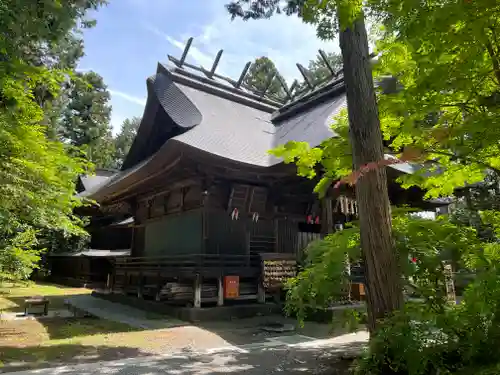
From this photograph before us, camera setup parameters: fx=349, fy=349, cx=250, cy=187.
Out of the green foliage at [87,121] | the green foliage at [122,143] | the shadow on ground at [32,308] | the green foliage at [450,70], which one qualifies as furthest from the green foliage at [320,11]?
the green foliage at [122,143]

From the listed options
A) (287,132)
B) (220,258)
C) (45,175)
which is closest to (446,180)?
(45,175)

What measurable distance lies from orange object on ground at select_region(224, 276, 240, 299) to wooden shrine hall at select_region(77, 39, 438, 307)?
0.03 meters

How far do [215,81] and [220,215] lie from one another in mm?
6799

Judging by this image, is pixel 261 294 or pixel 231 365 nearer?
pixel 231 365

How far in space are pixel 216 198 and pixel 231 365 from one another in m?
5.31

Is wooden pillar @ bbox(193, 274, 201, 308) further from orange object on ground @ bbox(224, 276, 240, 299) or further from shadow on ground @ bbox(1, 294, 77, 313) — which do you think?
shadow on ground @ bbox(1, 294, 77, 313)

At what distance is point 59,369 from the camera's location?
16.4 feet

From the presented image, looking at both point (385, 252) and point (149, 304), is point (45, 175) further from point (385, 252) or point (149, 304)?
point (149, 304)

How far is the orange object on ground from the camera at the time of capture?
9.31 metres

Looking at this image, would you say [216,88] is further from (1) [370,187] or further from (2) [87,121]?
(2) [87,121]

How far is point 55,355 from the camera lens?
587 centimetres

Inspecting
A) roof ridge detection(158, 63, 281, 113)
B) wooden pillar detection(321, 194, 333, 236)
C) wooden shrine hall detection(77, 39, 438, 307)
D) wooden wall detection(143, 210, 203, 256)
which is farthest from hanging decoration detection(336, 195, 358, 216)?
roof ridge detection(158, 63, 281, 113)

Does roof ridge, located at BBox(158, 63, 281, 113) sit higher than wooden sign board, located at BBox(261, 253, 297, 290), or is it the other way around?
roof ridge, located at BBox(158, 63, 281, 113)

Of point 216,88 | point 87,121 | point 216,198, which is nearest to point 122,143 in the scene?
point 87,121
